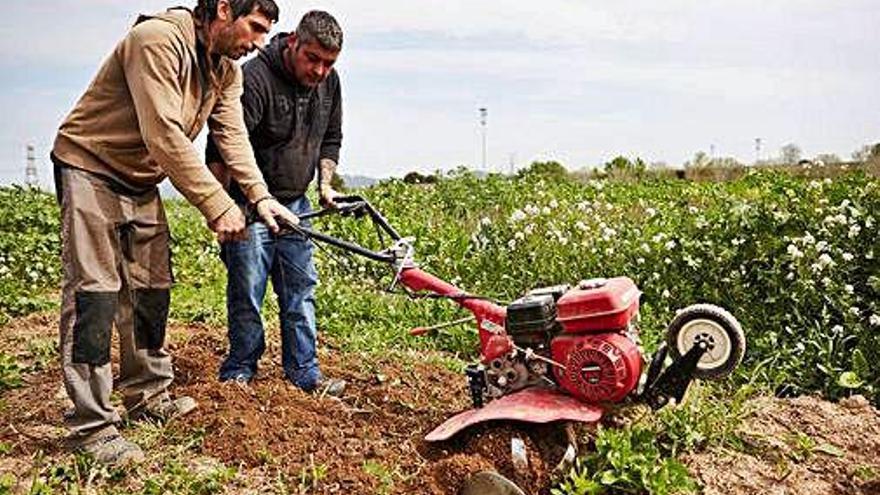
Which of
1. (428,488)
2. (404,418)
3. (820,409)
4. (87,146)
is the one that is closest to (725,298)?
(820,409)

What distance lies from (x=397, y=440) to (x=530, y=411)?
0.79 meters

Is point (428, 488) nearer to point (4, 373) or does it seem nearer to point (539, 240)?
point (4, 373)

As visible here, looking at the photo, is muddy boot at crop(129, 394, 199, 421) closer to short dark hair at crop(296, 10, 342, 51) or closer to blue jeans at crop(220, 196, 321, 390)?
blue jeans at crop(220, 196, 321, 390)

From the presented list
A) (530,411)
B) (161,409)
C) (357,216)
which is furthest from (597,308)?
(161,409)

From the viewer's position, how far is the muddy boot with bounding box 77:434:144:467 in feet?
13.2

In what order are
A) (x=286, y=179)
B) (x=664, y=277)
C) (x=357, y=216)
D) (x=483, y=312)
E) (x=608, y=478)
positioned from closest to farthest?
(x=608, y=478)
(x=483, y=312)
(x=357, y=216)
(x=286, y=179)
(x=664, y=277)

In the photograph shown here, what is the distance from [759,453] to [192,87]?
297 cm

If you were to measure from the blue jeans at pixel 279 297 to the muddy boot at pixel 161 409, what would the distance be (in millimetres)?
534

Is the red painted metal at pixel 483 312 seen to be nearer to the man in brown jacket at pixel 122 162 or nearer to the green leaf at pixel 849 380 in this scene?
the man in brown jacket at pixel 122 162

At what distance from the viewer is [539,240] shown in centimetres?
790

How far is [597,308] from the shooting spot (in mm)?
3840

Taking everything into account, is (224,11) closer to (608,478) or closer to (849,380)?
(608,478)

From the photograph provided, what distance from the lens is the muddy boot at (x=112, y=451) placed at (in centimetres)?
403

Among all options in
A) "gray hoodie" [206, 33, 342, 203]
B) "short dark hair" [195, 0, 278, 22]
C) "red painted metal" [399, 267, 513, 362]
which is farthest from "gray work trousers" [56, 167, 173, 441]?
"red painted metal" [399, 267, 513, 362]
